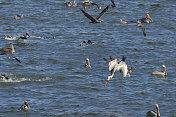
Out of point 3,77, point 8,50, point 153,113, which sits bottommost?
point 153,113

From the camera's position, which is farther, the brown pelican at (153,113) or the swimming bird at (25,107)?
the swimming bird at (25,107)

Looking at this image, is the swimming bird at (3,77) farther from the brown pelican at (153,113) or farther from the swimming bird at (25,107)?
the brown pelican at (153,113)

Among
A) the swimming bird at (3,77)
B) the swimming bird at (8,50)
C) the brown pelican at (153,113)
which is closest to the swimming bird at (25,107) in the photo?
the swimming bird at (3,77)

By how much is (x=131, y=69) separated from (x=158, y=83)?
74.3 inches

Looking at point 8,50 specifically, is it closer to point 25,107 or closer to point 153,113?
point 25,107

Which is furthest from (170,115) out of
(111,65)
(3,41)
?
(3,41)

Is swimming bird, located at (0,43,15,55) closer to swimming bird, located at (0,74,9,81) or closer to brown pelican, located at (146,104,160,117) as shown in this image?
swimming bird, located at (0,74,9,81)

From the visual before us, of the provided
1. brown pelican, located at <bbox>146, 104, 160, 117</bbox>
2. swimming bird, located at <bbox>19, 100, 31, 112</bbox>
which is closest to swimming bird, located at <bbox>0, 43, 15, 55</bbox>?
swimming bird, located at <bbox>19, 100, 31, 112</bbox>

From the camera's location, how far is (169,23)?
3978 cm

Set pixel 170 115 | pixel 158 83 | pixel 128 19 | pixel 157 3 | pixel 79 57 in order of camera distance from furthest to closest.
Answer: pixel 157 3 → pixel 128 19 → pixel 79 57 → pixel 158 83 → pixel 170 115

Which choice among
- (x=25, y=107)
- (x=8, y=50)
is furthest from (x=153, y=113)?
(x=8, y=50)

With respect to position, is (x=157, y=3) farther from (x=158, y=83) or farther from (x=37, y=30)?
(x=158, y=83)

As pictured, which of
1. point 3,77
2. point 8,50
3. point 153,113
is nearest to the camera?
point 153,113

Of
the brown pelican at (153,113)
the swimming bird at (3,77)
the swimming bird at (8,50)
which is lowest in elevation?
the brown pelican at (153,113)
